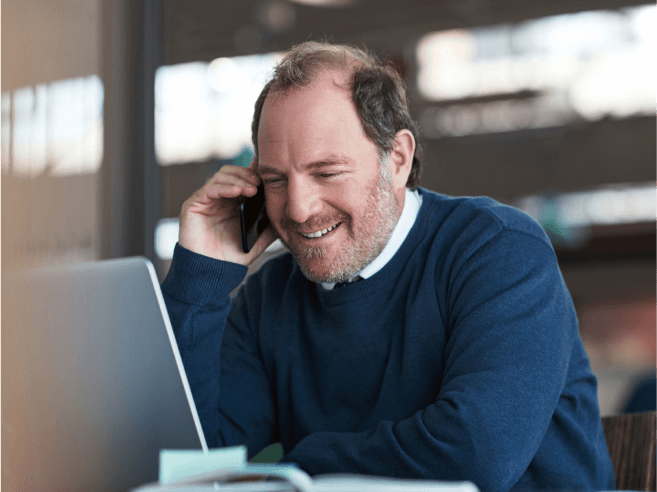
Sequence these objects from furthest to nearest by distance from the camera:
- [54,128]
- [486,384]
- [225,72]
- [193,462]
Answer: [225,72], [54,128], [486,384], [193,462]

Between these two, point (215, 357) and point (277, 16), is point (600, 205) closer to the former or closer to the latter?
point (277, 16)

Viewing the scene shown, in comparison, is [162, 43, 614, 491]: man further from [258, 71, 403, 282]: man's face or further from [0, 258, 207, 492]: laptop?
[0, 258, 207, 492]: laptop

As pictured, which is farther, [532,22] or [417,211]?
[532,22]

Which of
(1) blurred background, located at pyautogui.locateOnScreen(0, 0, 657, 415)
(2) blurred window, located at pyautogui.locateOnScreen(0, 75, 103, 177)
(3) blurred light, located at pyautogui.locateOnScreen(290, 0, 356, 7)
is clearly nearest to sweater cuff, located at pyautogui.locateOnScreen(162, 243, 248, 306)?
(2) blurred window, located at pyautogui.locateOnScreen(0, 75, 103, 177)

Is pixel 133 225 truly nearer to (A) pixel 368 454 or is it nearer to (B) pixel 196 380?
(B) pixel 196 380

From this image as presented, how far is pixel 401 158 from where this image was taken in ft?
4.26

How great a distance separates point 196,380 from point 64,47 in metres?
1.95

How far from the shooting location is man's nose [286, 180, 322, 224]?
1.12 m

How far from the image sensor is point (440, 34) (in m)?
6.56

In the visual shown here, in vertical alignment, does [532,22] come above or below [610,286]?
above

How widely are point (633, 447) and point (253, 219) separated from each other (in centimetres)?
84

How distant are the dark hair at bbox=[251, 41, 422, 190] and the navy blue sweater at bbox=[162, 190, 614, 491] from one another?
0.18 m

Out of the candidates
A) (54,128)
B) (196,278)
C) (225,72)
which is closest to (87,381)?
(196,278)

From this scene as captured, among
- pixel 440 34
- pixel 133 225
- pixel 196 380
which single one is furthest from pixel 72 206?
pixel 440 34
